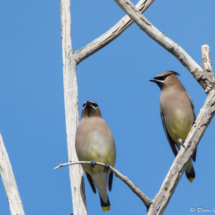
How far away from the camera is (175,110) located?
526 cm

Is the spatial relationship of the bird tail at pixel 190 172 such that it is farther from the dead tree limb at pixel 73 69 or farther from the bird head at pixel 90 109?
the dead tree limb at pixel 73 69

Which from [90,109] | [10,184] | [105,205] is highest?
[90,109]

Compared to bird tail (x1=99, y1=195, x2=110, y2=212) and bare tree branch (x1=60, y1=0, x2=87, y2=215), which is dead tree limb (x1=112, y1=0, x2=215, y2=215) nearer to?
bare tree branch (x1=60, y1=0, x2=87, y2=215)

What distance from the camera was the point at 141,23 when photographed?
13.3 ft

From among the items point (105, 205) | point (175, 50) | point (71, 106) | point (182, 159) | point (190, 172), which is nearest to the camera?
point (182, 159)

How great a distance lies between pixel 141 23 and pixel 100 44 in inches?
47.1

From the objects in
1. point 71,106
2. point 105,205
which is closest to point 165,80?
point 71,106

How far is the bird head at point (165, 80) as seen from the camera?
5.52 metres

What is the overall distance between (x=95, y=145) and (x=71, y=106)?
2.20 ft

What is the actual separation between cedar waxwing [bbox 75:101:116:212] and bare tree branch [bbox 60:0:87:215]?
0.45 feet

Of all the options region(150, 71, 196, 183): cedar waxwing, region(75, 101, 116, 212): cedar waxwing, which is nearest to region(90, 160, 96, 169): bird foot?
region(75, 101, 116, 212): cedar waxwing

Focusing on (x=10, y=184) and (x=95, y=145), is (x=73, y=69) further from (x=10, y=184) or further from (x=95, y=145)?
(x=10, y=184)

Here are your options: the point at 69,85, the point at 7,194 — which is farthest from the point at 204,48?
the point at 7,194

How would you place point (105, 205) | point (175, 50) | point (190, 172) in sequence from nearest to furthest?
point (175, 50) < point (105, 205) < point (190, 172)
